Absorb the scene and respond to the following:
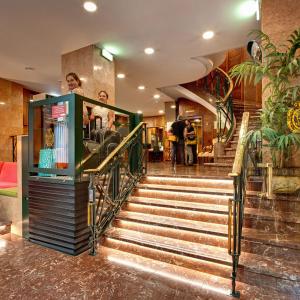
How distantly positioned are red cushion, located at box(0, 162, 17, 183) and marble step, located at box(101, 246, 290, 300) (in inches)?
146

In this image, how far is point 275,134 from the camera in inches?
102

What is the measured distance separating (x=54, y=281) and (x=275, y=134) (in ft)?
9.86

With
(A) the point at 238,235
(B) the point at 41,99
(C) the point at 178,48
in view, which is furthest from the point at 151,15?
(A) the point at 238,235

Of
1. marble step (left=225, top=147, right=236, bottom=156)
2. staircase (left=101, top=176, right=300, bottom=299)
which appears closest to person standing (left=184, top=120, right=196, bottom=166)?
marble step (left=225, top=147, right=236, bottom=156)

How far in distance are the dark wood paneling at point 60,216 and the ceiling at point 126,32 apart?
2.81m

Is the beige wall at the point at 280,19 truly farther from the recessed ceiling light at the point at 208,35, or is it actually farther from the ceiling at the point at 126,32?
the recessed ceiling light at the point at 208,35

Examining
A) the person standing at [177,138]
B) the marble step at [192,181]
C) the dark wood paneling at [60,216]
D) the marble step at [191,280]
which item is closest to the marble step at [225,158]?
the person standing at [177,138]

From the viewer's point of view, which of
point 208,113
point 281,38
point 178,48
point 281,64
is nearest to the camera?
point 281,64

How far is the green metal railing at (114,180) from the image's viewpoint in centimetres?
302

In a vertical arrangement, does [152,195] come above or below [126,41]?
below

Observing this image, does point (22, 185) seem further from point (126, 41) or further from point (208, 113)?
point (208, 113)

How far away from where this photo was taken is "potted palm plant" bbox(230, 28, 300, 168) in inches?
99.8

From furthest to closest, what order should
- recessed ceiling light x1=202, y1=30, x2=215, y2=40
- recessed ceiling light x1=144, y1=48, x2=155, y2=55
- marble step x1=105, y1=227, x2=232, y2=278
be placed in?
recessed ceiling light x1=144, y1=48, x2=155, y2=55, recessed ceiling light x1=202, y1=30, x2=215, y2=40, marble step x1=105, y1=227, x2=232, y2=278

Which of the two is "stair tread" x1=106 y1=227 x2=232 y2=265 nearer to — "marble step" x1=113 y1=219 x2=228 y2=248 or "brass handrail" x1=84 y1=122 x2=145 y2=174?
"marble step" x1=113 y1=219 x2=228 y2=248
